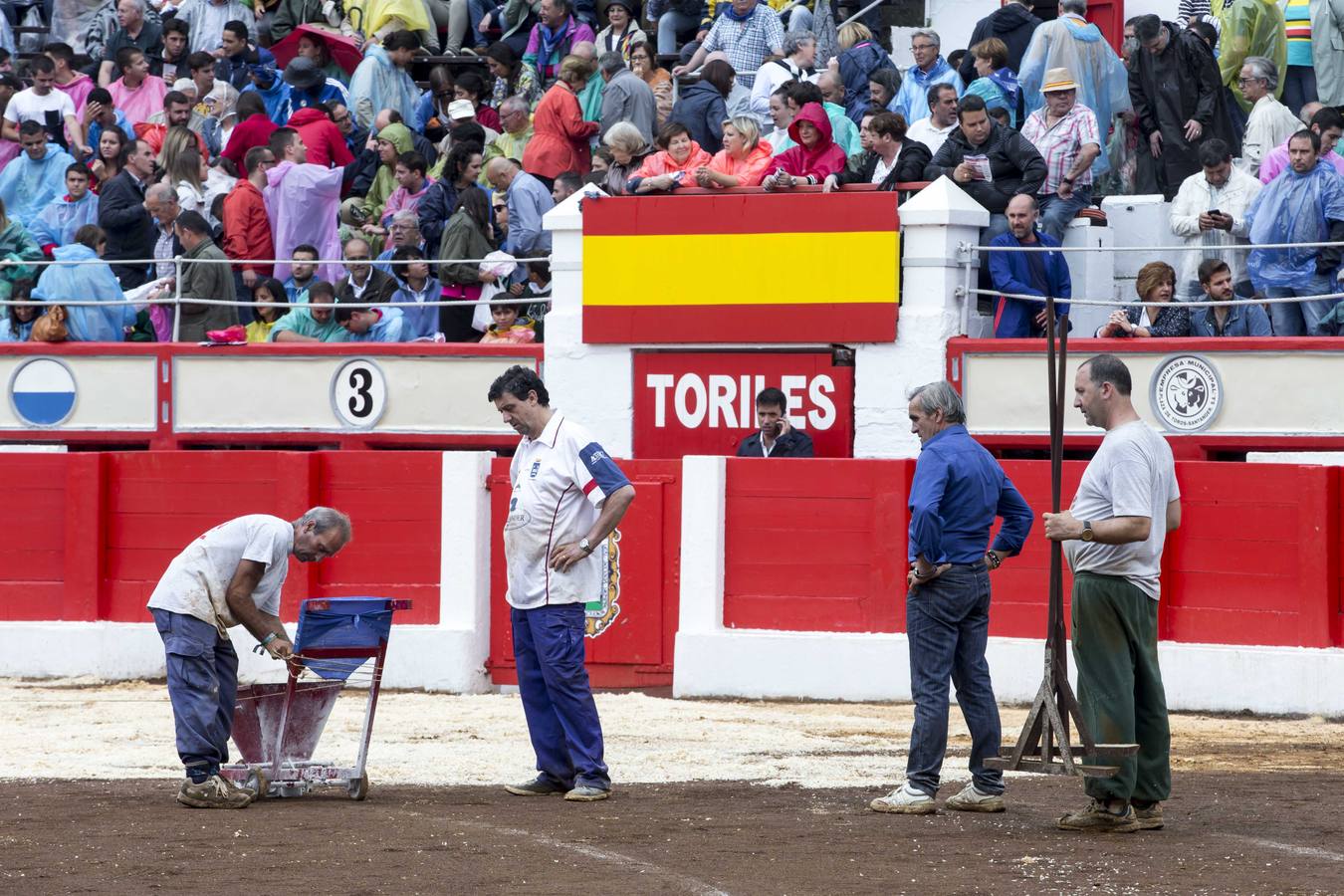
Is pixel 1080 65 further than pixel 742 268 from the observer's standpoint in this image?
Yes

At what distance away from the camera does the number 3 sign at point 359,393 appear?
14609mm

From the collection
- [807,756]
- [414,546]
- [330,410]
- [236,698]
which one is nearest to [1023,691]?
[807,756]

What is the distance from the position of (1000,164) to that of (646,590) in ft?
11.5

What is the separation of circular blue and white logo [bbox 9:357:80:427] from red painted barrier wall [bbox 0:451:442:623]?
6.60 ft

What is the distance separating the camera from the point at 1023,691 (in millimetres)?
11398

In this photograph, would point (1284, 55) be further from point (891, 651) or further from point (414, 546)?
point (414, 546)

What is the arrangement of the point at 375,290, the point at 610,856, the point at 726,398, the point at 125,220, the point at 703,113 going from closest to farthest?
the point at 610,856 < the point at 726,398 < the point at 375,290 < the point at 703,113 < the point at 125,220

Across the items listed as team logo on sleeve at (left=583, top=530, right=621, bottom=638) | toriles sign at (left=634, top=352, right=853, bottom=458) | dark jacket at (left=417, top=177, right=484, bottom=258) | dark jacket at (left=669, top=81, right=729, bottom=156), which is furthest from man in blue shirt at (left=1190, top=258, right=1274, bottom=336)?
dark jacket at (left=417, top=177, right=484, bottom=258)

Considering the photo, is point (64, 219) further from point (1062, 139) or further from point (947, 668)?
point (947, 668)

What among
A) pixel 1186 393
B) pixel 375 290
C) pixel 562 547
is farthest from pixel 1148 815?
pixel 375 290

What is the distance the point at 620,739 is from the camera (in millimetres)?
10203

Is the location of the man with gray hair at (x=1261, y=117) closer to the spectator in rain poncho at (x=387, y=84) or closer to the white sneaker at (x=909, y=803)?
the spectator in rain poncho at (x=387, y=84)

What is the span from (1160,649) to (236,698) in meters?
5.21

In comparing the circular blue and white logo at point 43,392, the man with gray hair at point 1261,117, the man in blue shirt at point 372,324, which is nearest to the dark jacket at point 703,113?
the man in blue shirt at point 372,324
